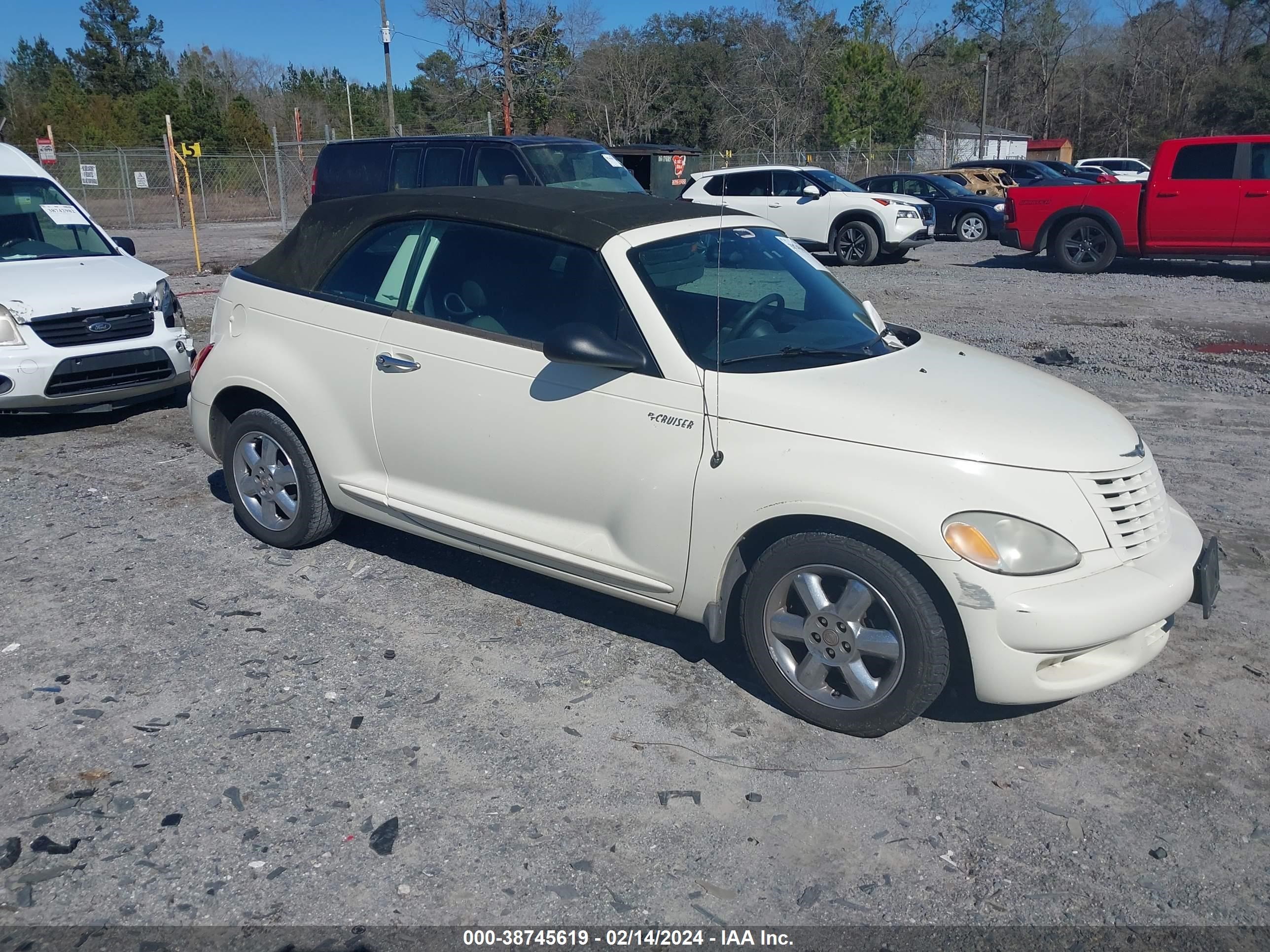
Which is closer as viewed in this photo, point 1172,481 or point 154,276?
point 1172,481

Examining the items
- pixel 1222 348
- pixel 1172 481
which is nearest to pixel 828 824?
pixel 1172 481

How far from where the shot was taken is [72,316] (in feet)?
23.4

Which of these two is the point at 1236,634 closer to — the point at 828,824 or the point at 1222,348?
the point at 828,824

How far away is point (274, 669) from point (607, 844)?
168 cm

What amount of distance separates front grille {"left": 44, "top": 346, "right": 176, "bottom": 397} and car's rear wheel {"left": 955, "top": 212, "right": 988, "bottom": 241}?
18920mm

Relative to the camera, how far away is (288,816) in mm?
3143

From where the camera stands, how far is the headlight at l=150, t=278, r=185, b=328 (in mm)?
7668

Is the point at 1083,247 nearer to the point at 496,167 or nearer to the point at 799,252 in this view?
the point at 496,167

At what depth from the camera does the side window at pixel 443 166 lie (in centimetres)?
1145

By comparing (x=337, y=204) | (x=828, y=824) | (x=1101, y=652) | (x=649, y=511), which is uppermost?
(x=337, y=204)

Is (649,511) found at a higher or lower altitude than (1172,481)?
higher

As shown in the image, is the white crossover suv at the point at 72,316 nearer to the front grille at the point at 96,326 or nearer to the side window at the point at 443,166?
the front grille at the point at 96,326

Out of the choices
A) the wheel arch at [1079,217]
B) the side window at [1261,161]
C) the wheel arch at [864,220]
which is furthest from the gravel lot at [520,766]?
the wheel arch at [864,220]

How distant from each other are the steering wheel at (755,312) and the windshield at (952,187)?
20.1 metres
